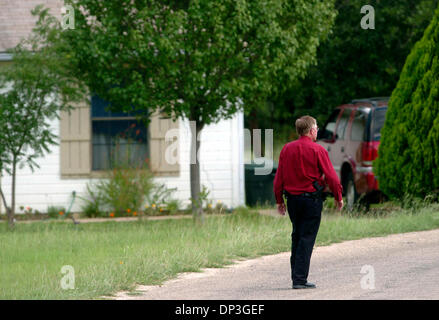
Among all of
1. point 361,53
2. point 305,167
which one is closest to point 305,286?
point 305,167

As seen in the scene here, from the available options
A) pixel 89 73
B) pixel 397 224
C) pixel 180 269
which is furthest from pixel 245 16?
pixel 180 269

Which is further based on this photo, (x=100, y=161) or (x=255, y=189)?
(x=255, y=189)

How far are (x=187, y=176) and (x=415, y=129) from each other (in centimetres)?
527

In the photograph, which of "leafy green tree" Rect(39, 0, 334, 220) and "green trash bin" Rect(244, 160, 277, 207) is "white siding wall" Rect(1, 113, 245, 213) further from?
"leafy green tree" Rect(39, 0, 334, 220)

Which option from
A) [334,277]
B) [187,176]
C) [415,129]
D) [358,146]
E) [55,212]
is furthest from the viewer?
[187,176]

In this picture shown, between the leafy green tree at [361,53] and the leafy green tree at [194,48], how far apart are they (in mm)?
7063

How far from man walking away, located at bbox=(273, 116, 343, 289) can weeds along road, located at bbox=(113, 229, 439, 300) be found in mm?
347

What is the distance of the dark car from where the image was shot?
1486cm

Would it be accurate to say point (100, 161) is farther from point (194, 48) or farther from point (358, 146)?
point (358, 146)

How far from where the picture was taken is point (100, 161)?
1689 cm

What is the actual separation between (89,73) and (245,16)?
280cm

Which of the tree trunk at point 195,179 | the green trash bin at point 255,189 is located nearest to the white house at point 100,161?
the green trash bin at point 255,189

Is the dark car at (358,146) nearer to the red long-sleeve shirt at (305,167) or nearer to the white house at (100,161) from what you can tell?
the white house at (100,161)
